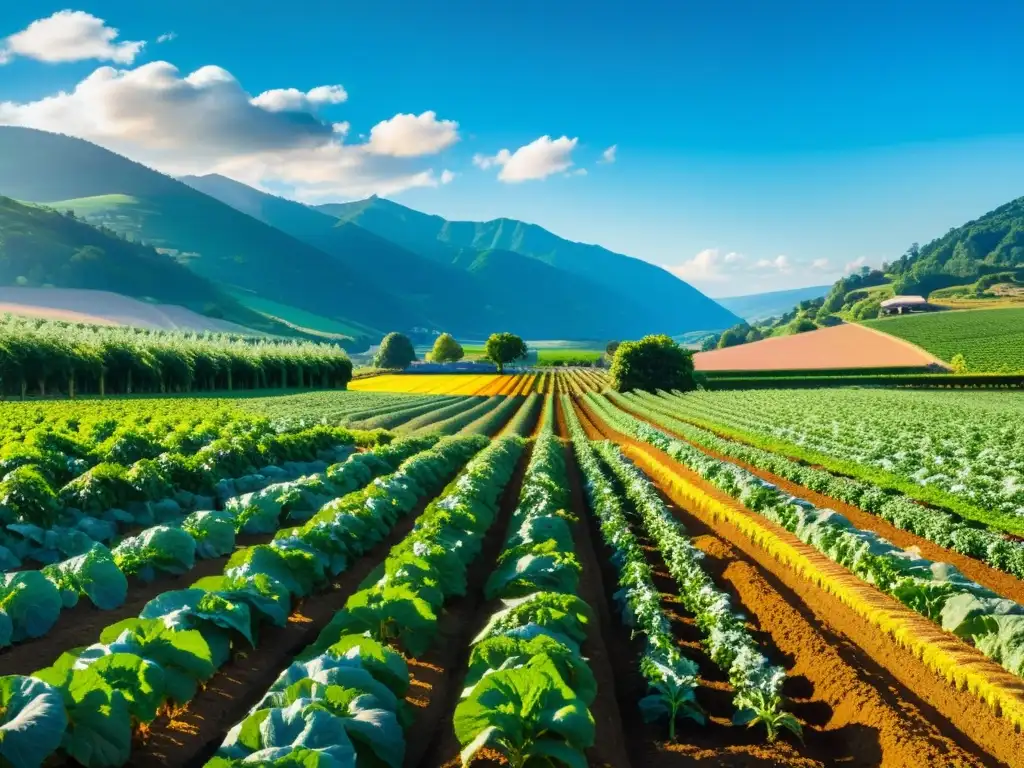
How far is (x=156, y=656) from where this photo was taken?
5.66m

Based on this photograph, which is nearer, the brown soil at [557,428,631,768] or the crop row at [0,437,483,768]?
the crop row at [0,437,483,768]

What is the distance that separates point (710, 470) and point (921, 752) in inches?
525

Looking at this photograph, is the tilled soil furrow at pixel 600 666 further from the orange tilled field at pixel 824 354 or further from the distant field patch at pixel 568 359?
the distant field patch at pixel 568 359

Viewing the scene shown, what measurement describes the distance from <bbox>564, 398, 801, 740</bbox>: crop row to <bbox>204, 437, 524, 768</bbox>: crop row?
7.49 ft

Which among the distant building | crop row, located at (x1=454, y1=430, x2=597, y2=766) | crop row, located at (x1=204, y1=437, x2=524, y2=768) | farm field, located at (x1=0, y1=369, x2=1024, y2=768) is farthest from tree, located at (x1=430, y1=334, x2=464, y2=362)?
crop row, located at (x1=454, y1=430, x2=597, y2=766)

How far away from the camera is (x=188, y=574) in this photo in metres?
10.2

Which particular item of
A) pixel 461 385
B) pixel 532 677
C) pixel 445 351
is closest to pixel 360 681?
pixel 532 677

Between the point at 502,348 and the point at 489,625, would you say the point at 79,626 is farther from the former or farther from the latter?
the point at 502,348

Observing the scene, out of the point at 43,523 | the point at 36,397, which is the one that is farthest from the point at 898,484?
the point at 36,397

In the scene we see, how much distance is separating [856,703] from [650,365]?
219 ft

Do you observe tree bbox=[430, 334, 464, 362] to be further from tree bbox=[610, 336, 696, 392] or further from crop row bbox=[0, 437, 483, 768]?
crop row bbox=[0, 437, 483, 768]

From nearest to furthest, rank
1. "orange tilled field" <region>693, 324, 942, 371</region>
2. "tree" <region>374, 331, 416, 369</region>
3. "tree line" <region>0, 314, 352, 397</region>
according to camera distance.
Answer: "tree line" <region>0, 314, 352, 397</region>, "orange tilled field" <region>693, 324, 942, 371</region>, "tree" <region>374, 331, 416, 369</region>

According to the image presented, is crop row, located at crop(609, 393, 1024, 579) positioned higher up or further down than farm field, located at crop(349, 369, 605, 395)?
further down

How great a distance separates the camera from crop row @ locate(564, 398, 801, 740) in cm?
612
